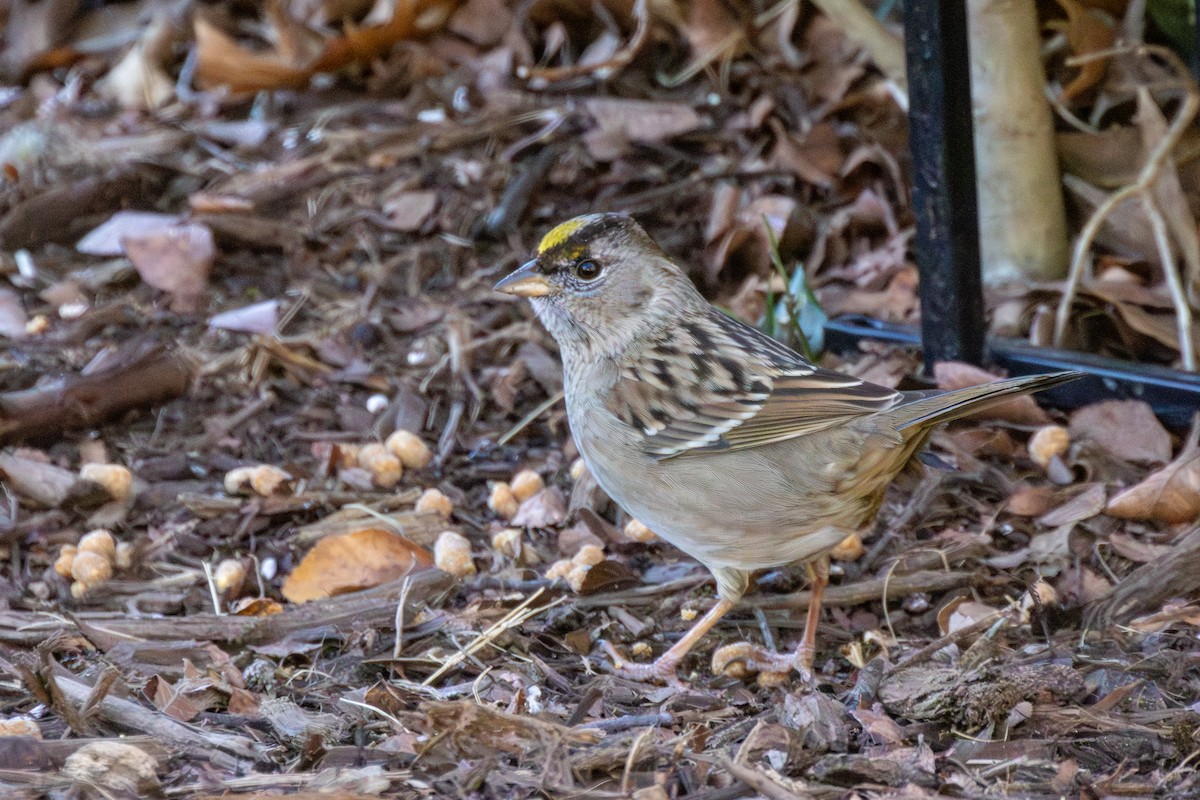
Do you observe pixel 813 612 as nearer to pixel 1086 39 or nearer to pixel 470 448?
pixel 470 448

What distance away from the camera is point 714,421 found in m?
3.17

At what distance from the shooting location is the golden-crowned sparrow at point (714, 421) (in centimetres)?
305

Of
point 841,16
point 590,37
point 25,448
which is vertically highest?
point 841,16

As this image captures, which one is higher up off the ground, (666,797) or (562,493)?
(666,797)

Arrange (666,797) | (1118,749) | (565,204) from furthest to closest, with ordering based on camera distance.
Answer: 1. (565,204)
2. (1118,749)
3. (666,797)

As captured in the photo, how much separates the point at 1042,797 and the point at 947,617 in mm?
825

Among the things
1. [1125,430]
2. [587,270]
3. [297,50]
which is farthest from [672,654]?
[297,50]

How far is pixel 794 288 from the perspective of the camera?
418 cm

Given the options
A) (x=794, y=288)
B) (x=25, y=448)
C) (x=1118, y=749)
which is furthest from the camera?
(x=794, y=288)

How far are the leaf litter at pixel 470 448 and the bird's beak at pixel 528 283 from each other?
24.2 inches

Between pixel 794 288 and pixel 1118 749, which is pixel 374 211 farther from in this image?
pixel 1118 749

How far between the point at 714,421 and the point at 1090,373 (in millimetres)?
1270

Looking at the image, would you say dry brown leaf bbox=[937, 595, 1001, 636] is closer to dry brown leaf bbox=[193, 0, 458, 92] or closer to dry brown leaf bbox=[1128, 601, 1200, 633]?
dry brown leaf bbox=[1128, 601, 1200, 633]

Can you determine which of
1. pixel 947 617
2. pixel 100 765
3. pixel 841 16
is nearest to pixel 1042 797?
pixel 947 617
